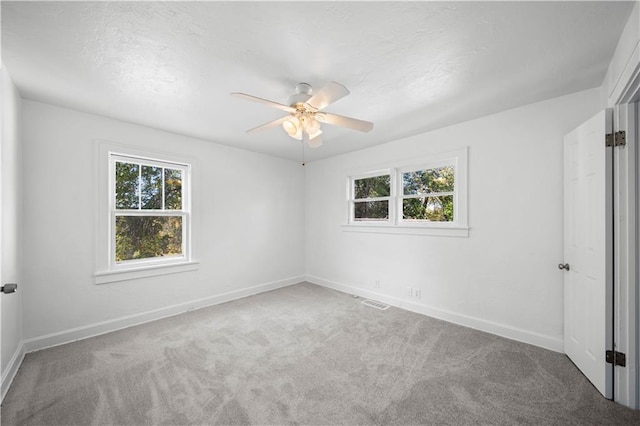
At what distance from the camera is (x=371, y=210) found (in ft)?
14.0

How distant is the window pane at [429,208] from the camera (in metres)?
3.38

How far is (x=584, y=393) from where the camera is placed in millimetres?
1891

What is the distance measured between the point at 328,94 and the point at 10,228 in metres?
2.79

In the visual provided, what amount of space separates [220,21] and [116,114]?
2.16 metres

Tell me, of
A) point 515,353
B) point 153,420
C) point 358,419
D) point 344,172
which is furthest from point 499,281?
point 153,420

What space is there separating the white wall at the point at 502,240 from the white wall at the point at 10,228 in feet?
12.6

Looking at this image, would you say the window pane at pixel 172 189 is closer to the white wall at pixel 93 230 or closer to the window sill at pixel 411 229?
the white wall at pixel 93 230

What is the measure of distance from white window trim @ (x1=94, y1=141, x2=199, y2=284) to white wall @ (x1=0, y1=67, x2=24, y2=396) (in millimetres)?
604

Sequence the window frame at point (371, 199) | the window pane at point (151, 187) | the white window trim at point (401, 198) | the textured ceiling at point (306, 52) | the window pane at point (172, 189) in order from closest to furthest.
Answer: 1. the textured ceiling at point (306, 52)
2. the white window trim at point (401, 198)
3. the window pane at point (151, 187)
4. the window pane at point (172, 189)
5. the window frame at point (371, 199)

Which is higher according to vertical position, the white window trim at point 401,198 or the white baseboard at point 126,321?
the white window trim at point 401,198

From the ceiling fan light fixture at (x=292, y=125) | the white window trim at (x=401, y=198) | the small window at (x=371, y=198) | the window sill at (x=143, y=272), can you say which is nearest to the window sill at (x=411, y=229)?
the white window trim at (x=401, y=198)

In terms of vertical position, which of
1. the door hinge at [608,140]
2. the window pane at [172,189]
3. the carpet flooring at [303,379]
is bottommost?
the carpet flooring at [303,379]

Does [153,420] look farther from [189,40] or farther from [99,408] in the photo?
[189,40]

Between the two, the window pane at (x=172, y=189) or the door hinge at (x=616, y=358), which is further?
the window pane at (x=172, y=189)
